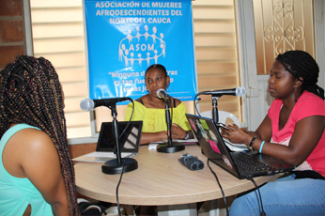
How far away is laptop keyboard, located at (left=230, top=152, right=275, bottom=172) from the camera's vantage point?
1127 millimetres

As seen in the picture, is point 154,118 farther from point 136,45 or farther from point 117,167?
point 117,167

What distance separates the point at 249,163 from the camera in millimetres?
1227

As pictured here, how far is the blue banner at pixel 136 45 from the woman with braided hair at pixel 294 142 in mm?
1556

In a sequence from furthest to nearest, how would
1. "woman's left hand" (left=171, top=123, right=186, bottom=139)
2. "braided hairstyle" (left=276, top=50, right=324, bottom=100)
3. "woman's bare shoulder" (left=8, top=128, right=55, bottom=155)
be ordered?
"woman's left hand" (left=171, top=123, right=186, bottom=139) < "braided hairstyle" (left=276, top=50, right=324, bottom=100) < "woman's bare shoulder" (left=8, top=128, right=55, bottom=155)

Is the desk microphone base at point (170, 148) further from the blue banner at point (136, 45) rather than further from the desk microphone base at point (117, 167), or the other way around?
the blue banner at point (136, 45)

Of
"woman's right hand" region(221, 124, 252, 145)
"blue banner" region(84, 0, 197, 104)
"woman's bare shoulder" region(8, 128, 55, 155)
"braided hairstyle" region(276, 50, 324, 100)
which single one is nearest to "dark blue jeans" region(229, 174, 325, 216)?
"woman's right hand" region(221, 124, 252, 145)

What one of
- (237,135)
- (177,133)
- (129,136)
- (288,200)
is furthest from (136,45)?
(288,200)

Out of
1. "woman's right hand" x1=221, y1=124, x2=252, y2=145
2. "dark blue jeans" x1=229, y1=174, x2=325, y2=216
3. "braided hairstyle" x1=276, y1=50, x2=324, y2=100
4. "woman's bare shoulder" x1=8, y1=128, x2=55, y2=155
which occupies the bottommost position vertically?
"dark blue jeans" x1=229, y1=174, x2=325, y2=216

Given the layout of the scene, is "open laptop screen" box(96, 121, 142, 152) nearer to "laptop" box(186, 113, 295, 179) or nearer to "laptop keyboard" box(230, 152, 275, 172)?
"laptop" box(186, 113, 295, 179)

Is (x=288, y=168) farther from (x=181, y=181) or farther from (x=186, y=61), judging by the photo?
(x=186, y=61)

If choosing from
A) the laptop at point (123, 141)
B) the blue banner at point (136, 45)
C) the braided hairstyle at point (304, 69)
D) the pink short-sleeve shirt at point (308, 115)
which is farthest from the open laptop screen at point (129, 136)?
the blue banner at point (136, 45)

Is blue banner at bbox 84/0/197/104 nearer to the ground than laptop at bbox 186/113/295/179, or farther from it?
farther from it

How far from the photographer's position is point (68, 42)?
303cm

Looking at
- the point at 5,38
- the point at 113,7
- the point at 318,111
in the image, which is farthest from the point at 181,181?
the point at 5,38
